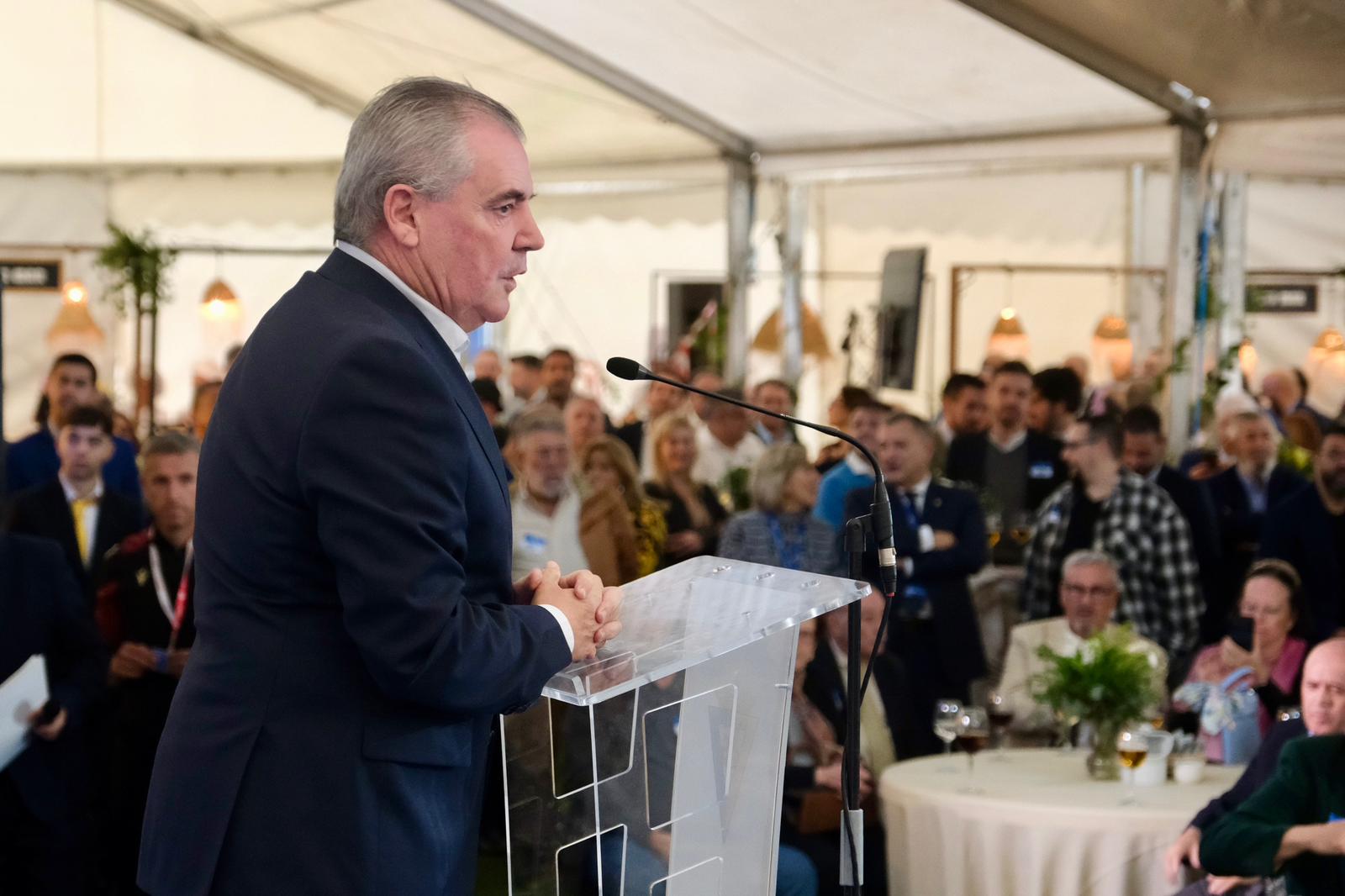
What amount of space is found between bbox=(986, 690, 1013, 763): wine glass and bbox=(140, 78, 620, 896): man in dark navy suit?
2925 millimetres

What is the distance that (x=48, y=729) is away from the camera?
3643mm

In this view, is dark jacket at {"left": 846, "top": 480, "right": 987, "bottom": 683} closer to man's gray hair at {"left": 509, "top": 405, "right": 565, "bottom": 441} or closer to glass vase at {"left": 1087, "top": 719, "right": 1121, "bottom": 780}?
man's gray hair at {"left": 509, "top": 405, "right": 565, "bottom": 441}

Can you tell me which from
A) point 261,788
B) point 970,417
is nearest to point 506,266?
point 261,788

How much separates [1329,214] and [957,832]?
8.50 m

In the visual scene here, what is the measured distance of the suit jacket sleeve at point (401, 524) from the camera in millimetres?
1348

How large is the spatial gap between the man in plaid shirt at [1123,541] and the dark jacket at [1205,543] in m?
0.39

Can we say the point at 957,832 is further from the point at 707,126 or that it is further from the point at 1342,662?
the point at 707,126

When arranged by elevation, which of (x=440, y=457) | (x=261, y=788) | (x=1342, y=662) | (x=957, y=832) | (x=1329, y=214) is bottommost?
(x=957, y=832)

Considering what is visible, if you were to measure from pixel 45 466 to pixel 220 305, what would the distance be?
4.08 m

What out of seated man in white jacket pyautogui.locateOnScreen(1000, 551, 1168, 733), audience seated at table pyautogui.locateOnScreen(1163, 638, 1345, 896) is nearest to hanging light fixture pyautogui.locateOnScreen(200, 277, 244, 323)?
seated man in white jacket pyautogui.locateOnScreen(1000, 551, 1168, 733)

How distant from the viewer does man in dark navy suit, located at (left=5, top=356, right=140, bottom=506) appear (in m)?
5.91

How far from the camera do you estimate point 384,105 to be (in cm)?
150

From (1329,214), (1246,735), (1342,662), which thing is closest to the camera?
(1342,662)

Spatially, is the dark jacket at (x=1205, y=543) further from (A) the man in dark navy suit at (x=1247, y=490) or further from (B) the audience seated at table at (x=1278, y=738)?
(B) the audience seated at table at (x=1278, y=738)
